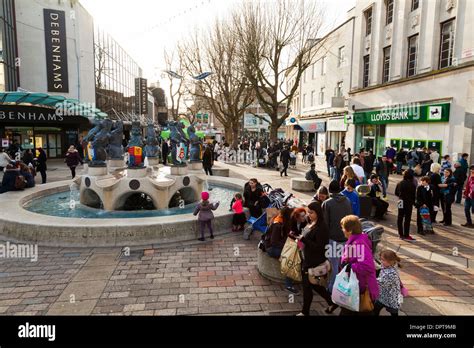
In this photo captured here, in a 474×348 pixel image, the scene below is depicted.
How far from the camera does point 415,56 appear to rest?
20.8m

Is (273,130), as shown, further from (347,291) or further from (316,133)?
(347,291)

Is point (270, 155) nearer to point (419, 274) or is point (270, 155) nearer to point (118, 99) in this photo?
point (419, 274)

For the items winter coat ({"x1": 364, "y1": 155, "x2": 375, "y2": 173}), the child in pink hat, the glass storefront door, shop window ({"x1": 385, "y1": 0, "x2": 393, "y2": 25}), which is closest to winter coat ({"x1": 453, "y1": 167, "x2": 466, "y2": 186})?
winter coat ({"x1": 364, "y1": 155, "x2": 375, "y2": 173})

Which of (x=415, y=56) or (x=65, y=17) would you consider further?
(x=65, y=17)

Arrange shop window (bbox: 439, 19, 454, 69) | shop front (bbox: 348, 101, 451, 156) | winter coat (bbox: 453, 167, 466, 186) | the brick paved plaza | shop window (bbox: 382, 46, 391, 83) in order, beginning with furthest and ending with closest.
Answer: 1. shop window (bbox: 382, 46, 391, 83)
2. shop front (bbox: 348, 101, 451, 156)
3. shop window (bbox: 439, 19, 454, 69)
4. winter coat (bbox: 453, 167, 466, 186)
5. the brick paved plaza

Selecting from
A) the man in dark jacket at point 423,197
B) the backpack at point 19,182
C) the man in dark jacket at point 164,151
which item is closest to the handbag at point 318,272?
the man in dark jacket at point 423,197

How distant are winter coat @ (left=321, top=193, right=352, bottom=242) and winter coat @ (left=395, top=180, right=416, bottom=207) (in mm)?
3495

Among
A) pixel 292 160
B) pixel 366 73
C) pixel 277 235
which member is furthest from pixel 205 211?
pixel 366 73

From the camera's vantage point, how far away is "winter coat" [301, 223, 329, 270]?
4.40m

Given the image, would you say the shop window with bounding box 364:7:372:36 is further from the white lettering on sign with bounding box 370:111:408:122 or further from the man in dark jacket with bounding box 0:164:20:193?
the man in dark jacket with bounding box 0:164:20:193

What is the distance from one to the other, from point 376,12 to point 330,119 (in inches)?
413

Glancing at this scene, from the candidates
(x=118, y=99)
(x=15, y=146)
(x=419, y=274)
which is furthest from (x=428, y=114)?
(x=118, y=99)
